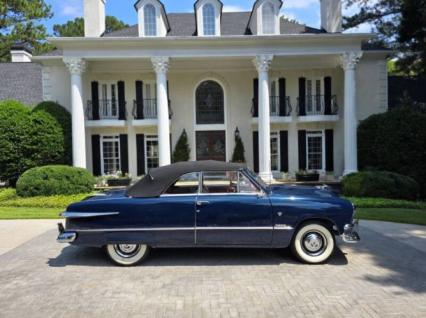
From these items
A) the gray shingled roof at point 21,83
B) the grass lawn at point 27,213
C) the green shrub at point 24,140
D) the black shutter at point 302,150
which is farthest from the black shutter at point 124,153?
the black shutter at point 302,150

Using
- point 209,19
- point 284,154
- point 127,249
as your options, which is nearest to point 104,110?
point 209,19

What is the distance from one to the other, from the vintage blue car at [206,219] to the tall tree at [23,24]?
28.0 meters

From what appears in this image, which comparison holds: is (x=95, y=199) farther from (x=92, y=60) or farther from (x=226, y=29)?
(x=226, y=29)

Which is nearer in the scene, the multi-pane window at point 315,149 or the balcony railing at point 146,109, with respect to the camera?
the balcony railing at point 146,109

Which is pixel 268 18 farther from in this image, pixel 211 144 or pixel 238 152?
pixel 211 144

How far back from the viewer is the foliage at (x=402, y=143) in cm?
1582

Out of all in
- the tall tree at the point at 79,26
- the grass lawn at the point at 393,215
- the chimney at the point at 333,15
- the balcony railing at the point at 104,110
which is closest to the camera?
the grass lawn at the point at 393,215

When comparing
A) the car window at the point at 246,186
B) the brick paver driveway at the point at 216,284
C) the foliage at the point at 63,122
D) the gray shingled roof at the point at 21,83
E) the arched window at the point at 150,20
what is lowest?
the brick paver driveway at the point at 216,284

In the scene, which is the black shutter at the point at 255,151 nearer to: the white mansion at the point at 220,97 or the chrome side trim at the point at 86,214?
the white mansion at the point at 220,97

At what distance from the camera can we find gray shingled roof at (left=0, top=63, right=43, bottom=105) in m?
21.8

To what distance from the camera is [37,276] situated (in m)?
5.63

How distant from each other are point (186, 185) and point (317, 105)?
1487 centimetres

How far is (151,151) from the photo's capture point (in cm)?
1961

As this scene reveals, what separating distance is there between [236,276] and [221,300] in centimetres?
88
